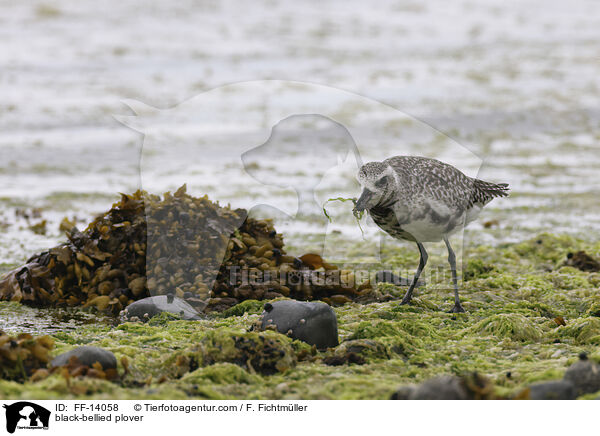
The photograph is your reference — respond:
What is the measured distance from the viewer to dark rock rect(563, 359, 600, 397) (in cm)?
392

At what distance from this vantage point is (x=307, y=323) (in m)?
4.91

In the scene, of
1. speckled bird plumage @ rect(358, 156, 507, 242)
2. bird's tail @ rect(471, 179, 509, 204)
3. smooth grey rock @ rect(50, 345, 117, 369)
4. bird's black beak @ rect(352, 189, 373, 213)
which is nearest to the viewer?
smooth grey rock @ rect(50, 345, 117, 369)

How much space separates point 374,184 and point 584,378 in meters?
1.97

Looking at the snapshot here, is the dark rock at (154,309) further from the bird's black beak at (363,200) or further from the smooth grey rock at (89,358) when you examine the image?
the bird's black beak at (363,200)

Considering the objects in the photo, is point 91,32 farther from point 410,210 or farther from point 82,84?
point 410,210

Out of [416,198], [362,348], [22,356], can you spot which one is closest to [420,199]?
[416,198]

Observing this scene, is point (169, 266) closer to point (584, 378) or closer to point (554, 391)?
point (554, 391)

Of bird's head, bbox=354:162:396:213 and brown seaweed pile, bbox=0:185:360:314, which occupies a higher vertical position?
bird's head, bbox=354:162:396:213

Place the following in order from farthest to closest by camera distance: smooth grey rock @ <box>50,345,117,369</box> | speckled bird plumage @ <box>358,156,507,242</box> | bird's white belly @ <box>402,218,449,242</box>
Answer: bird's white belly @ <box>402,218,449,242</box> < speckled bird plumage @ <box>358,156,507,242</box> < smooth grey rock @ <box>50,345,117,369</box>

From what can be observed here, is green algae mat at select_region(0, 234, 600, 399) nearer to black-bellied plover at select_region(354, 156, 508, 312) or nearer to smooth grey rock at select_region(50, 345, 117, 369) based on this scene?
smooth grey rock at select_region(50, 345, 117, 369)

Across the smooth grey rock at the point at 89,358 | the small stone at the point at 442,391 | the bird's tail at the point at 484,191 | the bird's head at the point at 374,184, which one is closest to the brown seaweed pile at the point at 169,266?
the bird's tail at the point at 484,191

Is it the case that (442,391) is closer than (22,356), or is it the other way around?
(442,391)

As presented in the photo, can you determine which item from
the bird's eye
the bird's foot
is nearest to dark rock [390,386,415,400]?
the bird's eye
